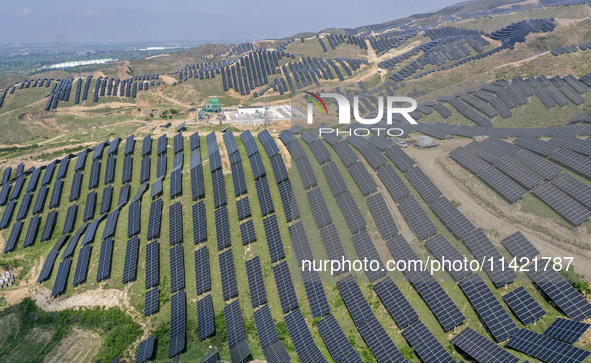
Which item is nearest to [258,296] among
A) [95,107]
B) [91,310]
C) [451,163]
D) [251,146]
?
[91,310]

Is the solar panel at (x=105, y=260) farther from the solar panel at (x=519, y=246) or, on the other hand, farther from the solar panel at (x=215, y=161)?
the solar panel at (x=519, y=246)

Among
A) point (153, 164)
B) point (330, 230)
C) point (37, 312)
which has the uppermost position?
point (153, 164)

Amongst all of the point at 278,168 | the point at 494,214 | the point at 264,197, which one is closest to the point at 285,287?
the point at 264,197

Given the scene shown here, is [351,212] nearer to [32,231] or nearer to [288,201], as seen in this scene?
[288,201]

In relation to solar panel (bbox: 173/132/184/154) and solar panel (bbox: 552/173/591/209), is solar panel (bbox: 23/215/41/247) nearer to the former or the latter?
solar panel (bbox: 173/132/184/154)

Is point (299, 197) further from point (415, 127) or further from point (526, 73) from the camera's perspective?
point (526, 73)

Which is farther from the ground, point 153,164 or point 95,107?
point 95,107

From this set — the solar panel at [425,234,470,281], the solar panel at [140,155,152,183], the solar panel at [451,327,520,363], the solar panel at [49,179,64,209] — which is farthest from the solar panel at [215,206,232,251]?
the solar panel at [49,179,64,209]
